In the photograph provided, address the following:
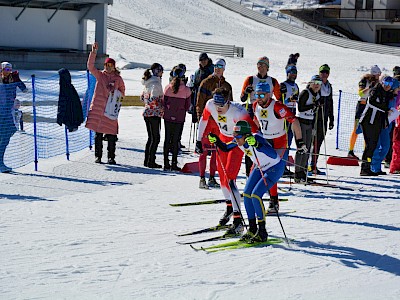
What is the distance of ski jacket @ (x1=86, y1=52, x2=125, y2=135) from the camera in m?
13.5

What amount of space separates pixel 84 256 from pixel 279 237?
2203 mm

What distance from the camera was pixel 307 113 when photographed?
41.5 feet

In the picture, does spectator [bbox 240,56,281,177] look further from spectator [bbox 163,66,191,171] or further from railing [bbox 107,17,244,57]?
railing [bbox 107,17,244,57]

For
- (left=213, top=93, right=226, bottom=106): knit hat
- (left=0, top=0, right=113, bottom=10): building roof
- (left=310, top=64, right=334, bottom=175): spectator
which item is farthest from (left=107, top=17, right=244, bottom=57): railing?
(left=213, top=93, right=226, bottom=106): knit hat

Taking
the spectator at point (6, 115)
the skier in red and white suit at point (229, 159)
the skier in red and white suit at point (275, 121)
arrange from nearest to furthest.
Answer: the skier in red and white suit at point (229, 159) < the skier in red and white suit at point (275, 121) < the spectator at point (6, 115)

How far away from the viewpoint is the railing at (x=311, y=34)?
160 ft

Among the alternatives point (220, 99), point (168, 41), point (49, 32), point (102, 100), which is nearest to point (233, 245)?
point (220, 99)

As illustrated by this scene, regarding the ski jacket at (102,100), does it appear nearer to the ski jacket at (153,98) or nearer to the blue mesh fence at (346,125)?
the ski jacket at (153,98)

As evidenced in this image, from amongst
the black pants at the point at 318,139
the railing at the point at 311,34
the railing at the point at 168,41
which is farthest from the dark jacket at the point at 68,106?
the railing at the point at 311,34

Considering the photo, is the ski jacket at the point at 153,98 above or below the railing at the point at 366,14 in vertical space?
below

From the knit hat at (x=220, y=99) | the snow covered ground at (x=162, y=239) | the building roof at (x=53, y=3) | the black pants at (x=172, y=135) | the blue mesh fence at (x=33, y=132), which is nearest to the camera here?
the snow covered ground at (x=162, y=239)

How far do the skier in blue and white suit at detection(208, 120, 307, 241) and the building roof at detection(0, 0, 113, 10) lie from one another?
29212 millimetres

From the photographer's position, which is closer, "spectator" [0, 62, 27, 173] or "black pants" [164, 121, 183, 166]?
"spectator" [0, 62, 27, 173]

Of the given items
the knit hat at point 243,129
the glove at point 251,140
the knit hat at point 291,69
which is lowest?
the glove at point 251,140
